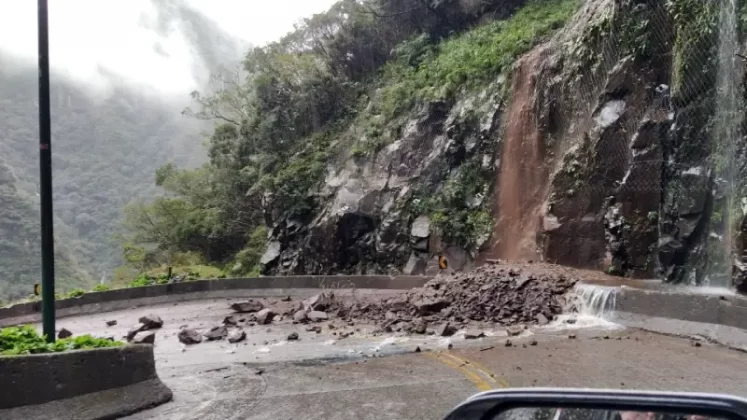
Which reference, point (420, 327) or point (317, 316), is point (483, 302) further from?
point (317, 316)

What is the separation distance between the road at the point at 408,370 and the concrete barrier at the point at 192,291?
420 inches

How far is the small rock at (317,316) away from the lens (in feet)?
54.5

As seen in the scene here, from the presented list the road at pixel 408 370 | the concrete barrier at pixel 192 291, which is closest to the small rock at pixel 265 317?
the road at pixel 408 370

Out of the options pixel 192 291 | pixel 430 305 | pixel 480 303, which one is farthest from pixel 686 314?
pixel 192 291

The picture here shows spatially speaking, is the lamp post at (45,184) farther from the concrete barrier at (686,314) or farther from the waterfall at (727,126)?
the waterfall at (727,126)

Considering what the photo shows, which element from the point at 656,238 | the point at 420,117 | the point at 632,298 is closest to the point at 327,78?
the point at 420,117

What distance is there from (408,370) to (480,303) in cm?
627

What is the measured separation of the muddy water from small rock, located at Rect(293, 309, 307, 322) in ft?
28.3

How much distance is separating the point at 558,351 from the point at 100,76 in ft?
→ 529

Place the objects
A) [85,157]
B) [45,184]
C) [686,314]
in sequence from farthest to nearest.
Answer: [85,157] < [686,314] < [45,184]

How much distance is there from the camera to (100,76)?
493 ft

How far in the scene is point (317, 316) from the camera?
16734mm

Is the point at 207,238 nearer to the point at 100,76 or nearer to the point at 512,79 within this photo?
the point at 512,79

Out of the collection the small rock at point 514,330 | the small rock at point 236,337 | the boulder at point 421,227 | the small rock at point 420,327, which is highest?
the boulder at point 421,227
